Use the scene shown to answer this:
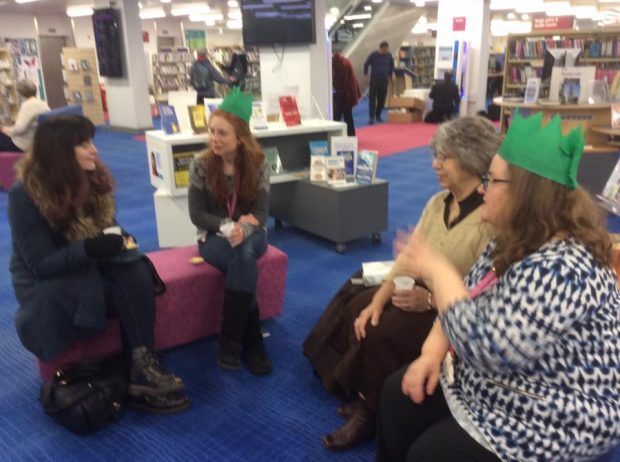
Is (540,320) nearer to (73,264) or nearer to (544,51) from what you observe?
(73,264)

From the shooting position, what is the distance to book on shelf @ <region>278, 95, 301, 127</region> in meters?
4.50

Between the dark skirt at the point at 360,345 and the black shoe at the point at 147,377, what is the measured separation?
0.62 meters

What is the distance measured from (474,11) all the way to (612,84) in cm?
592

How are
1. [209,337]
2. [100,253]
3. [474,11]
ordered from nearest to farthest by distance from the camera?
[100,253] < [209,337] < [474,11]

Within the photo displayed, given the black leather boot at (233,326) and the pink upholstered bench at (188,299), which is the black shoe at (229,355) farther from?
the pink upholstered bench at (188,299)

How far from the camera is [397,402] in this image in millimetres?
1554

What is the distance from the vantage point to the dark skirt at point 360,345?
1.88 m

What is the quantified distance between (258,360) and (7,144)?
507 centimetres

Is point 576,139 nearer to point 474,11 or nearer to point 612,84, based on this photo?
point 612,84

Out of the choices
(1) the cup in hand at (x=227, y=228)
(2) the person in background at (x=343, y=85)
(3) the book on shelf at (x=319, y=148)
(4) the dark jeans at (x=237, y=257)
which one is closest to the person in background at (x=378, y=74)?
(2) the person in background at (x=343, y=85)

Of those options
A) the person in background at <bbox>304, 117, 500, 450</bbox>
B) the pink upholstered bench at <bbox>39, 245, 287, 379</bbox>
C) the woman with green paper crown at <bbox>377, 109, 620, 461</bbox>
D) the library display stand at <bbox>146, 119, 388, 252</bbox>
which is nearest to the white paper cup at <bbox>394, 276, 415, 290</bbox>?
the person in background at <bbox>304, 117, 500, 450</bbox>

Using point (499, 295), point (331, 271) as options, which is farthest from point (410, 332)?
point (331, 271)

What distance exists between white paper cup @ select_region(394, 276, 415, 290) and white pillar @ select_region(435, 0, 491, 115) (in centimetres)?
1016

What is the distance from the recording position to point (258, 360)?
100 inches
